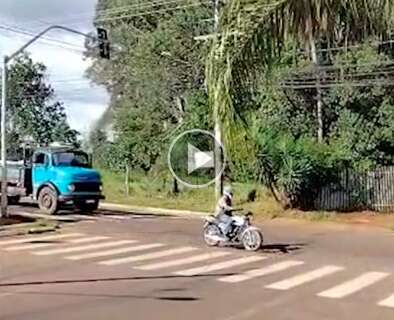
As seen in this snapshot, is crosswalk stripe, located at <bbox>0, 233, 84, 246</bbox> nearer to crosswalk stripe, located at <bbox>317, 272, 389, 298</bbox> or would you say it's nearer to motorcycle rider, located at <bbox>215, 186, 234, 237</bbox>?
motorcycle rider, located at <bbox>215, 186, 234, 237</bbox>

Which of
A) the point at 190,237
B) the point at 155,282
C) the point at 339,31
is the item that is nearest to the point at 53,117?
the point at 190,237

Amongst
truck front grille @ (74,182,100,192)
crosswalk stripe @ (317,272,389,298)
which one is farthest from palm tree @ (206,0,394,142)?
truck front grille @ (74,182,100,192)

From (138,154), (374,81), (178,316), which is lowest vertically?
(178,316)

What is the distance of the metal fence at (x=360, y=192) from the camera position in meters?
32.3

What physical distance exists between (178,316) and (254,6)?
211 inches

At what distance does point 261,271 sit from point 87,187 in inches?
608

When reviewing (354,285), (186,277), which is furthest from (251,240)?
(354,285)

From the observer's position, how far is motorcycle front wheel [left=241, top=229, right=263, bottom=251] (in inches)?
765

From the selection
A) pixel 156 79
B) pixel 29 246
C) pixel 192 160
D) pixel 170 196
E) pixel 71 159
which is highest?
pixel 156 79

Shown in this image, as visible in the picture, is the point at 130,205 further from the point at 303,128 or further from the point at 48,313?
the point at 48,313

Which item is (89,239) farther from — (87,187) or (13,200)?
(13,200)

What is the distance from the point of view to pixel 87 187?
30.3 m

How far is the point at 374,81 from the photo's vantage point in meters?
35.2

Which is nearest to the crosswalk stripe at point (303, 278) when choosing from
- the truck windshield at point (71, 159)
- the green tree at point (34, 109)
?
the truck windshield at point (71, 159)
